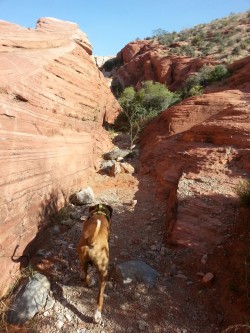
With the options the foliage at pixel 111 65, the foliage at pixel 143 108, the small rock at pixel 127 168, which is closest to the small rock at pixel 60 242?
the small rock at pixel 127 168

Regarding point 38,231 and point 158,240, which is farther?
point 158,240

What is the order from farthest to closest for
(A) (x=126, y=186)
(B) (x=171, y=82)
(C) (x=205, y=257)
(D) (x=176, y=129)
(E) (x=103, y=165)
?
(B) (x=171, y=82)
(D) (x=176, y=129)
(E) (x=103, y=165)
(A) (x=126, y=186)
(C) (x=205, y=257)

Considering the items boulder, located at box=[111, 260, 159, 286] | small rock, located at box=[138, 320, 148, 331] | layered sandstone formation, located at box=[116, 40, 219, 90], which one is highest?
layered sandstone formation, located at box=[116, 40, 219, 90]

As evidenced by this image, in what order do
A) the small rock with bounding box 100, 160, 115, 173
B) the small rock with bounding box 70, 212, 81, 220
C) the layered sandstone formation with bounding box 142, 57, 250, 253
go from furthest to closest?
the small rock with bounding box 100, 160, 115, 173
the small rock with bounding box 70, 212, 81, 220
the layered sandstone formation with bounding box 142, 57, 250, 253

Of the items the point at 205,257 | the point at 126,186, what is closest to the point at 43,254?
the point at 205,257

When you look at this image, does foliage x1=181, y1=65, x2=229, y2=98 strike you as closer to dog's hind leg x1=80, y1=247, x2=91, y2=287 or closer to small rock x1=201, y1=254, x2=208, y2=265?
small rock x1=201, y1=254, x2=208, y2=265

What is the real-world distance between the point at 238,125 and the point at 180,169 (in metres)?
2.10

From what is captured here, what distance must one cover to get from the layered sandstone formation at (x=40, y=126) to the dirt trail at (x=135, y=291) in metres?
0.63

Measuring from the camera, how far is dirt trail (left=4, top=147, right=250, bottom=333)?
354 centimetres

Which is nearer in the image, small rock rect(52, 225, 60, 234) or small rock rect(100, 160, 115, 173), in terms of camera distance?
small rock rect(52, 225, 60, 234)

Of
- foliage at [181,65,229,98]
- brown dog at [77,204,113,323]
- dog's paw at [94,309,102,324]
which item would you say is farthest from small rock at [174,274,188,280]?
foliage at [181,65,229,98]

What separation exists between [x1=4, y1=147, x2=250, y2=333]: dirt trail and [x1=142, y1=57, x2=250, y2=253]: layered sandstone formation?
1.39 ft

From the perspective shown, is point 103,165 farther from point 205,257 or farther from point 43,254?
point 205,257

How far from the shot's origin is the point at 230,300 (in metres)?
3.66
